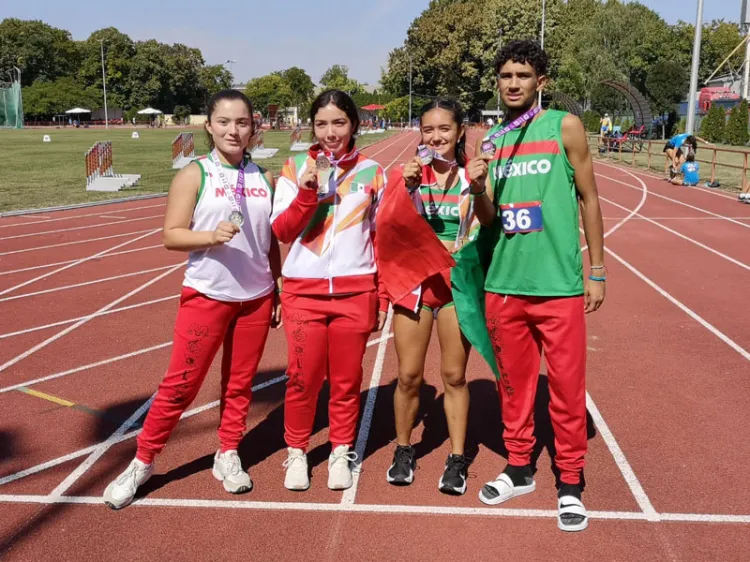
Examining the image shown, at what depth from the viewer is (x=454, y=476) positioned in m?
3.39

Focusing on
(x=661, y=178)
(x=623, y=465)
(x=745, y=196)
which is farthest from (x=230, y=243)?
(x=661, y=178)

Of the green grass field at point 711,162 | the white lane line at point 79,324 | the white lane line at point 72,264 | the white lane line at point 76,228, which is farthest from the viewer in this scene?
the green grass field at point 711,162

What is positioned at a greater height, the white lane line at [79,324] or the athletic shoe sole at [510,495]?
the white lane line at [79,324]

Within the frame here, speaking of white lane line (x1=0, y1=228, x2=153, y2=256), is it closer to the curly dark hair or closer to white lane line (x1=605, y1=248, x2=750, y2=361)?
white lane line (x1=605, y1=248, x2=750, y2=361)

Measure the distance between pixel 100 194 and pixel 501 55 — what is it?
15216 mm

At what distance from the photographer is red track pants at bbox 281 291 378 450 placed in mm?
3240

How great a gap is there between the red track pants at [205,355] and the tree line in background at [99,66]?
8387 centimetres

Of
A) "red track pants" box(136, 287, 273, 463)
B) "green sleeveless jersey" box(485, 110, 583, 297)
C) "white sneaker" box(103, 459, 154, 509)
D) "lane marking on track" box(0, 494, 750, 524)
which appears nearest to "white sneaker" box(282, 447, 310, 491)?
"lane marking on track" box(0, 494, 750, 524)

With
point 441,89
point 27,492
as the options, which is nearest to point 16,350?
point 27,492

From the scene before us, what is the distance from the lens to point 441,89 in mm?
71562

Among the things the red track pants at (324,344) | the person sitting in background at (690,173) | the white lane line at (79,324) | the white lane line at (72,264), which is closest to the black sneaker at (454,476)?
the red track pants at (324,344)

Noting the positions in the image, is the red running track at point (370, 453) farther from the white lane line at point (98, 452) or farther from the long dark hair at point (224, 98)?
the long dark hair at point (224, 98)

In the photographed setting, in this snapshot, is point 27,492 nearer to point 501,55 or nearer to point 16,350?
point 16,350

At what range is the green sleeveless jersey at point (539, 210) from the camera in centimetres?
295
